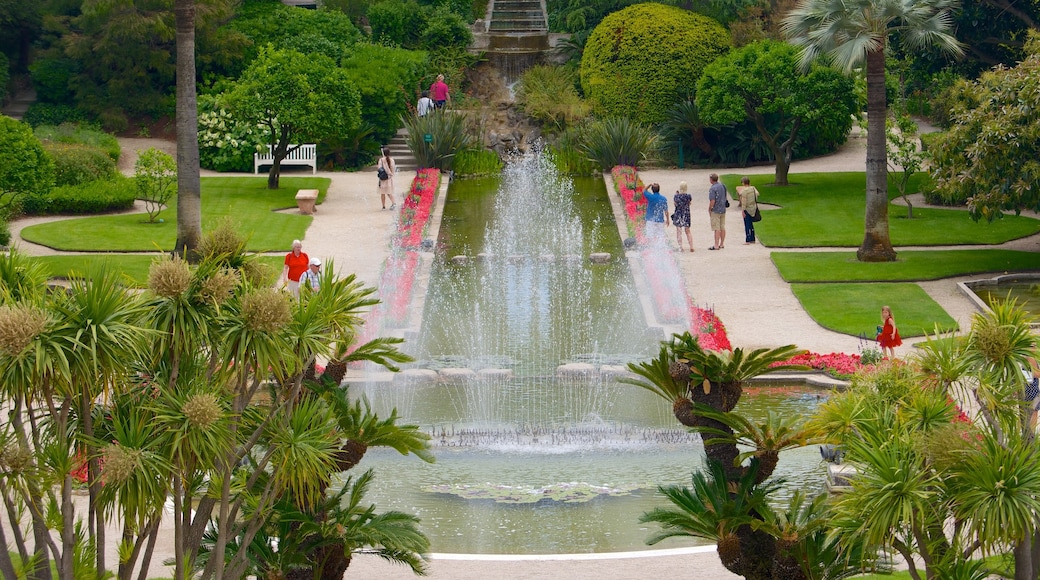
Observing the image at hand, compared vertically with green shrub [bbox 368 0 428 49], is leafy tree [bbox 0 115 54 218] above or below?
below

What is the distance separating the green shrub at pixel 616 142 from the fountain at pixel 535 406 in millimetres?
5981

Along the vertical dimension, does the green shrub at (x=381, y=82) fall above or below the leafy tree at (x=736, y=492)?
above

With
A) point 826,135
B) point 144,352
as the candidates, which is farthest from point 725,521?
point 826,135

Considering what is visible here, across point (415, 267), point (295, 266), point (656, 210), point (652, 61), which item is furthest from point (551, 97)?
point (295, 266)

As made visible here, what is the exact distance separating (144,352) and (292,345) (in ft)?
3.11

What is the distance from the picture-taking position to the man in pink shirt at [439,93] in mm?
34875

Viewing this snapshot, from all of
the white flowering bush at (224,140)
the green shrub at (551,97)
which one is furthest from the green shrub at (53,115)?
the green shrub at (551,97)

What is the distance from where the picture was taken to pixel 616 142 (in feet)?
107

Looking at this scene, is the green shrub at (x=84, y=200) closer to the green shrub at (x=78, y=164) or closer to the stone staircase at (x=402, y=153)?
the green shrub at (x=78, y=164)

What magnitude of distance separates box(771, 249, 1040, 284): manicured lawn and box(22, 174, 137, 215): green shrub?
12.8m

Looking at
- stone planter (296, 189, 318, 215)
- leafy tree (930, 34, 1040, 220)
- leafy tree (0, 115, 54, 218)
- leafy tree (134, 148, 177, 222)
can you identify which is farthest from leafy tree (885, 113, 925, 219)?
leafy tree (0, 115, 54, 218)

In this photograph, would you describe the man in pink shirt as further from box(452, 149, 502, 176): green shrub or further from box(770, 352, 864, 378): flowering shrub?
box(770, 352, 864, 378): flowering shrub

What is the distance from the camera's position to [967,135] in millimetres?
21734

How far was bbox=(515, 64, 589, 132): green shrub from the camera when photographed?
3569 cm
